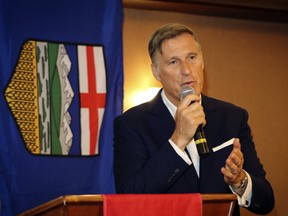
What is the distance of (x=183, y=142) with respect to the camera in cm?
245

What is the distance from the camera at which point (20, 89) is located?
185 inches

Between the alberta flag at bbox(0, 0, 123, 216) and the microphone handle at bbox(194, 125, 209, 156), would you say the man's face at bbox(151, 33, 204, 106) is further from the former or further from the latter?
the alberta flag at bbox(0, 0, 123, 216)

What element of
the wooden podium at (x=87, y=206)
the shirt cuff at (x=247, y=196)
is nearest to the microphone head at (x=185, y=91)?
the shirt cuff at (x=247, y=196)

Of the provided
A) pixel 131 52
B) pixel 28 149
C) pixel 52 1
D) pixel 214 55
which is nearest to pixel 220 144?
pixel 28 149

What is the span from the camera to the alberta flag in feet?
15.2

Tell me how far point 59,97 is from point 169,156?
2636mm

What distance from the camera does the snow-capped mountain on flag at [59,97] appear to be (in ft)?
15.5

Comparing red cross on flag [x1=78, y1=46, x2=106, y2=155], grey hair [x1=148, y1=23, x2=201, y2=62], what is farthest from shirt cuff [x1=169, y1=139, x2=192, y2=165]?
red cross on flag [x1=78, y1=46, x2=106, y2=155]

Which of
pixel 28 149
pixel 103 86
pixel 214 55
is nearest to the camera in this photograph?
pixel 28 149

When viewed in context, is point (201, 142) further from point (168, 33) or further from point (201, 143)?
point (168, 33)

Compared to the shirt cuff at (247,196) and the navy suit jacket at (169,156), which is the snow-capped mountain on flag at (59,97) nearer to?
the navy suit jacket at (169,156)

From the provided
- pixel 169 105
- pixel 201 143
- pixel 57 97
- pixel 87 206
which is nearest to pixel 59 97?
pixel 57 97

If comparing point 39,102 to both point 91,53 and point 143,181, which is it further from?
point 143,181

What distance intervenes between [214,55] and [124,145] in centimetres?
421
